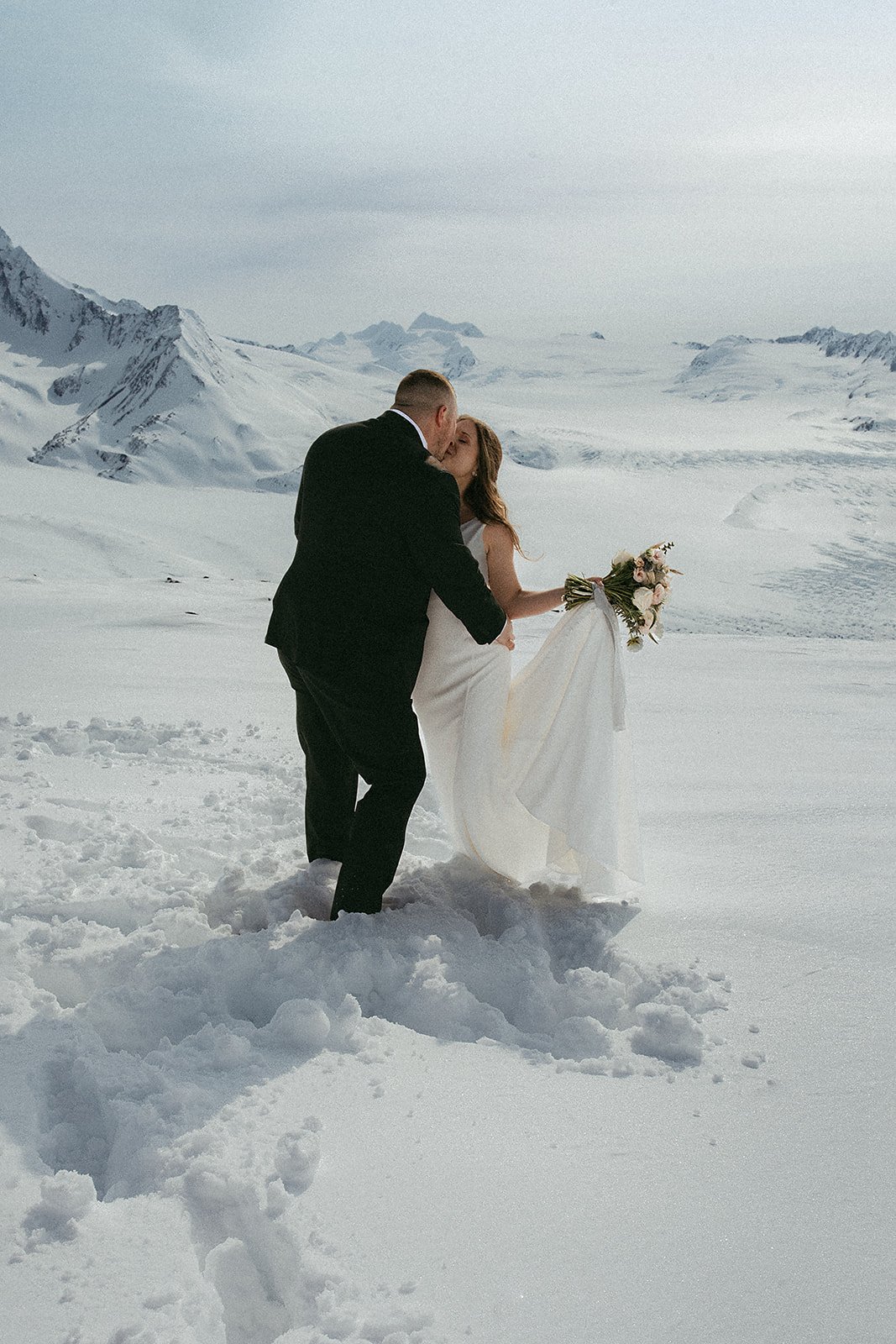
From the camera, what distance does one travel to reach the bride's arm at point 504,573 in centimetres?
352

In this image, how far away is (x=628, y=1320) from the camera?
70.1 inches

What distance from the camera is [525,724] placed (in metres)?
3.58

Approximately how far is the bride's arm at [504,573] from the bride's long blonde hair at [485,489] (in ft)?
0.10

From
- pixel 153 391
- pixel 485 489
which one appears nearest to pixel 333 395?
pixel 153 391

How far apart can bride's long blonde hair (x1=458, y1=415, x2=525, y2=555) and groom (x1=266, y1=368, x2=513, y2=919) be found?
0.19m

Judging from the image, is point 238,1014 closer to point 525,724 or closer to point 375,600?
point 375,600

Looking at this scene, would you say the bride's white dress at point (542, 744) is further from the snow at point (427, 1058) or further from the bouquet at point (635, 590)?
the snow at point (427, 1058)

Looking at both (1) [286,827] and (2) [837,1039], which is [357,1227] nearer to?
(2) [837,1039]

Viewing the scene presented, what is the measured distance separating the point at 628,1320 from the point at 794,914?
1860 millimetres

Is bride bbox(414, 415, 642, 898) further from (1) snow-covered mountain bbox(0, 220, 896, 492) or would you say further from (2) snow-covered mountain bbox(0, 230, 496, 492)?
(2) snow-covered mountain bbox(0, 230, 496, 492)

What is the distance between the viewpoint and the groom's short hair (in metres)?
3.29

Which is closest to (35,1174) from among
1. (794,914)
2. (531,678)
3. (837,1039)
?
(837,1039)

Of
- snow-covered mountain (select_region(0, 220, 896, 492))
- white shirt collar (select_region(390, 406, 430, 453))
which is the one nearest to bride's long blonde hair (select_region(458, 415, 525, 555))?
white shirt collar (select_region(390, 406, 430, 453))

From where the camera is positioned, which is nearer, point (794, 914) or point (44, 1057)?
point (44, 1057)
